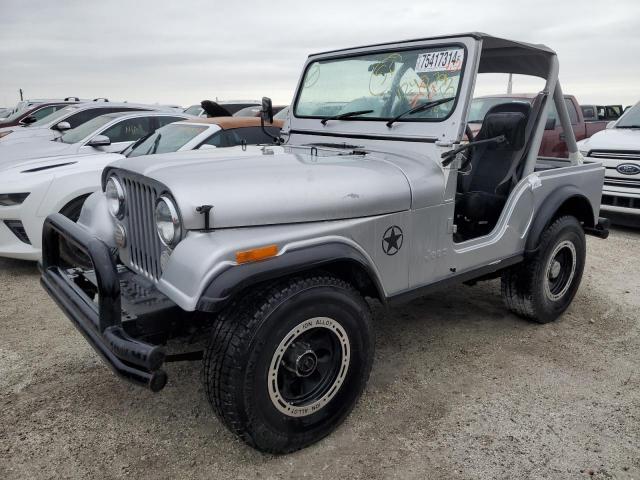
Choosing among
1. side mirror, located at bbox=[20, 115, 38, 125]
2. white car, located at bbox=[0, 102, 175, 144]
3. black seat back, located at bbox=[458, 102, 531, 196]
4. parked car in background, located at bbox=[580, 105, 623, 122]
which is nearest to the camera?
black seat back, located at bbox=[458, 102, 531, 196]

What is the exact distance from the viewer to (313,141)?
12.4ft

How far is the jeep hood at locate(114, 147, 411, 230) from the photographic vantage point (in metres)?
2.28

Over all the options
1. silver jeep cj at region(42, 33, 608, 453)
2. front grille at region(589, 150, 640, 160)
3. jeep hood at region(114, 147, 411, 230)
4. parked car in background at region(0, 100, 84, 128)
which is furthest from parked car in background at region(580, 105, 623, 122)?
parked car in background at region(0, 100, 84, 128)

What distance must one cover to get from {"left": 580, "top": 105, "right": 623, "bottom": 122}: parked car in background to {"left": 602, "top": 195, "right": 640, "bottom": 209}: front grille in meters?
5.86

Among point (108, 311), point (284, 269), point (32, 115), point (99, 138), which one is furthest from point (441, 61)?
point (32, 115)

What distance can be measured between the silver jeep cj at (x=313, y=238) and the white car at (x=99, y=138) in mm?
3790

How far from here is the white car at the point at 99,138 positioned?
6.52m

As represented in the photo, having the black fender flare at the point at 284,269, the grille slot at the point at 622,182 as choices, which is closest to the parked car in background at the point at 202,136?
the black fender flare at the point at 284,269

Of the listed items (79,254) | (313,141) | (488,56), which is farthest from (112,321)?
(488,56)

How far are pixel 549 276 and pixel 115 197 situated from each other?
10.3 ft

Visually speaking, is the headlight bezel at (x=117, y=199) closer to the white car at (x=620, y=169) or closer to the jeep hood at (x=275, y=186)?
the jeep hood at (x=275, y=186)

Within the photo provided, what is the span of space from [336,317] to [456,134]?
1.33 meters

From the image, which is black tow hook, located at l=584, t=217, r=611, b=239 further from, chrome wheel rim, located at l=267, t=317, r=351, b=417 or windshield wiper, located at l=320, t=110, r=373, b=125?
chrome wheel rim, located at l=267, t=317, r=351, b=417

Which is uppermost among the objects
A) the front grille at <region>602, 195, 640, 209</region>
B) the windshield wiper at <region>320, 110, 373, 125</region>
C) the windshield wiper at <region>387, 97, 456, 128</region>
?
the windshield wiper at <region>387, 97, 456, 128</region>
